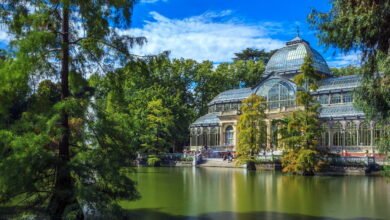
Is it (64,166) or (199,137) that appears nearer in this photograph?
(64,166)

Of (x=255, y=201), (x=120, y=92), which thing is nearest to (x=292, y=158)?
(x=255, y=201)

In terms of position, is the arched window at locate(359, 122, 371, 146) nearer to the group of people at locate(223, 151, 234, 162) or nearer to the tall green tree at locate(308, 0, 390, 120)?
the group of people at locate(223, 151, 234, 162)

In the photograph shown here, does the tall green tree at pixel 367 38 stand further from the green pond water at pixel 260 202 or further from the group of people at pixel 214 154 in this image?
the group of people at pixel 214 154

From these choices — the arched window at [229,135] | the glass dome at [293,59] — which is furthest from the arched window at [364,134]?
the arched window at [229,135]

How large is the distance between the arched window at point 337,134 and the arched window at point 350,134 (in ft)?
1.62

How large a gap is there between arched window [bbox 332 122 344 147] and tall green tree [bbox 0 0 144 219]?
106 feet

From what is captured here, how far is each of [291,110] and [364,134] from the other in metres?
8.15

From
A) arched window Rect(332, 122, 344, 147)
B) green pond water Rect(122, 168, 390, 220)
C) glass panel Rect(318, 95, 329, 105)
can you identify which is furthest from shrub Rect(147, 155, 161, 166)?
green pond water Rect(122, 168, 390, 220)

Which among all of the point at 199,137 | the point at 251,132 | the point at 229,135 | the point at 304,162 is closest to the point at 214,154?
the point at 229,135

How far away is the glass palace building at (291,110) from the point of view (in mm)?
38059

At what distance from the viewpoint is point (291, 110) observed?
4359cm

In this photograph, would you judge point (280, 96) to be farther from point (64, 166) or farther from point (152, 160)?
point (64, 166)

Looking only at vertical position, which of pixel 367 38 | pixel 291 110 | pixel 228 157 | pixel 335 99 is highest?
pixel 335 99

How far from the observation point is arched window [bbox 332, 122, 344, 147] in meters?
39.0
